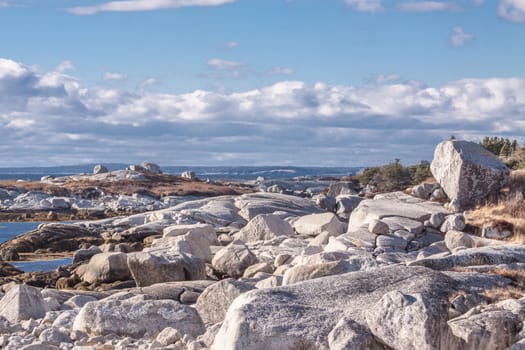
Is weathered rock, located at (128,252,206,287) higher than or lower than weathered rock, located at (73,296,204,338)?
lower

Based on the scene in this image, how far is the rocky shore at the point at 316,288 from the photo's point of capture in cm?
1007

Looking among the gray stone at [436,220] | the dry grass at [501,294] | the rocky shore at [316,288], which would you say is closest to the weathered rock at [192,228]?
the rocky shore at [316,288]

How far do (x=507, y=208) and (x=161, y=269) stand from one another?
13733 mm

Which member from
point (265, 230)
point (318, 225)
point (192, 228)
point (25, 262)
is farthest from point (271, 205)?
point (25, 262)

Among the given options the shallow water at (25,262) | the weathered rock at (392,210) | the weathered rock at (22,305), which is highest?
the weathered rock at (392,210)

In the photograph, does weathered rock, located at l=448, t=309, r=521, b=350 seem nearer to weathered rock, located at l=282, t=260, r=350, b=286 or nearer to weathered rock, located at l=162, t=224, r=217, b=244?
weathered rock, located at l=282, t=260, r=350, b=286

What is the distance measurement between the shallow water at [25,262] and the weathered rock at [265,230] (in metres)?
8.17

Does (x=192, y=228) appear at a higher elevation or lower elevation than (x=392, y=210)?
lower

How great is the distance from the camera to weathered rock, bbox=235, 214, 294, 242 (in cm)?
3444

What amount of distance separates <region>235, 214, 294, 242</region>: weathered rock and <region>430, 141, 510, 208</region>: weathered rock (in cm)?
701

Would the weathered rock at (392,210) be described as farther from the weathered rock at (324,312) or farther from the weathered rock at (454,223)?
→ the weathered rock at (324,312)

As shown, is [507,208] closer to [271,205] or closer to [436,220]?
[436,220]

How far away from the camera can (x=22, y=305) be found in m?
15.8

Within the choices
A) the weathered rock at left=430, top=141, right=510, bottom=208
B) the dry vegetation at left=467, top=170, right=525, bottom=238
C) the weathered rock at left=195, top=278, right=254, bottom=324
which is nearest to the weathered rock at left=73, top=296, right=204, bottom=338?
the weathered rock at left=195, top=278, right=254, bottom=324
